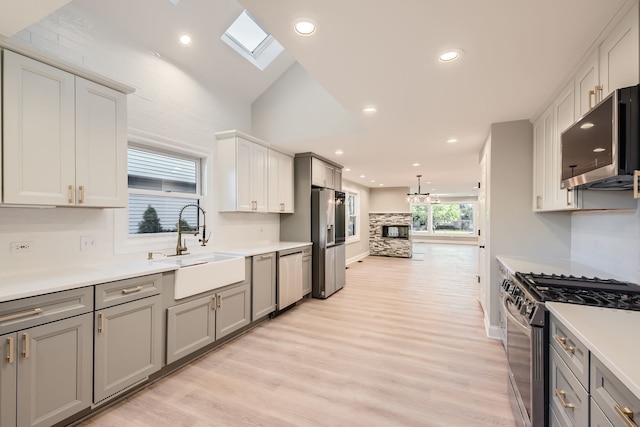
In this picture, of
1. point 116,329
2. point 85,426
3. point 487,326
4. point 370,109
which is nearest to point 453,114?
point 370,109

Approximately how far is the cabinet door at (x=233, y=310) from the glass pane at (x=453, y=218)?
42.0 ft

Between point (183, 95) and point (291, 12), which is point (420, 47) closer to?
point (291, 12)

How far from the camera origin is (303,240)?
4859mm

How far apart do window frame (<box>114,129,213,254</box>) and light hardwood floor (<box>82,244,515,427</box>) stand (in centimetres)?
126

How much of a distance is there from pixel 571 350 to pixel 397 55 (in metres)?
1.94

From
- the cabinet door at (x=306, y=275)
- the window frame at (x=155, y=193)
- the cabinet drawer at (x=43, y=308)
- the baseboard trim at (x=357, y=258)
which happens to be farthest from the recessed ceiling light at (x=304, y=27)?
the baseboard trim at (x=357, y=258)

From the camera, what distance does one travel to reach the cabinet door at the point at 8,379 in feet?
4.94

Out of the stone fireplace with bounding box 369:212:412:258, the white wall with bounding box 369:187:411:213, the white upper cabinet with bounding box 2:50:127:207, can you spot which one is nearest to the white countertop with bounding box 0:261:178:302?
the white upper cabinet with bounding box 2:50:127:207

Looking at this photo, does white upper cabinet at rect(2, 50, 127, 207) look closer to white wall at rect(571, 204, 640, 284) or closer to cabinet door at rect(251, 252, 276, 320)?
cabinet door at rect(251, 252, 276, 320)

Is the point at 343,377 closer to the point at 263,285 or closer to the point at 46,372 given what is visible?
the point at 263,285

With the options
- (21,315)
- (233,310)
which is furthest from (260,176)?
(21,315)

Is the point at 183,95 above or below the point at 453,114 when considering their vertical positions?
above

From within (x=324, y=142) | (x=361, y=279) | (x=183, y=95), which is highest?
(x=183, y=95)

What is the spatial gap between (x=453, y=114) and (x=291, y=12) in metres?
2.15
